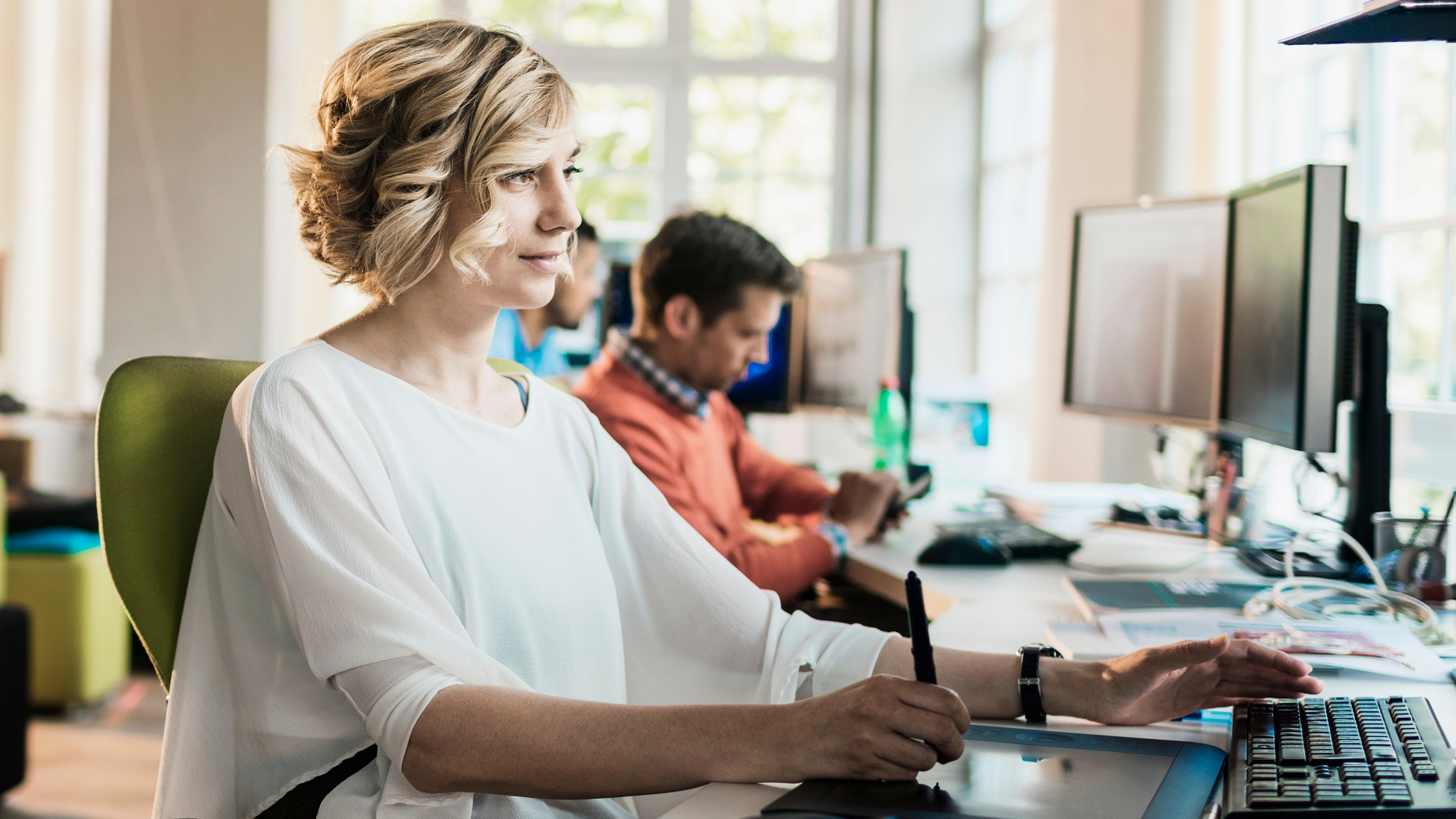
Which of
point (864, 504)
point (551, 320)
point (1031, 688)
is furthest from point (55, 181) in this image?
point (1031, 688)

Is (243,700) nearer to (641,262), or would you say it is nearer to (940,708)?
(940,708)

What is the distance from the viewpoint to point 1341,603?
136cm

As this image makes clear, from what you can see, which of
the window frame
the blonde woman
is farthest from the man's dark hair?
the window frame

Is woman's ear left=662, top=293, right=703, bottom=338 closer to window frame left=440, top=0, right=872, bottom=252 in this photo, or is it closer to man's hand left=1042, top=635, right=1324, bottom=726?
man's hand left=1042, top=635, right=1324, bottom=726

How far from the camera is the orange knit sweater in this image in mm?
1799

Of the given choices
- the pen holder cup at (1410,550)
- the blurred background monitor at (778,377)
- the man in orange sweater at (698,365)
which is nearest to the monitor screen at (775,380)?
the blurred background monitor at (778,377)

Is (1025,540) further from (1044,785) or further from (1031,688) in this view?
(1044,785)

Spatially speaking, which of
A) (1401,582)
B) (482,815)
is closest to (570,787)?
(482,815)

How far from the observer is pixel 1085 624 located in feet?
4.12

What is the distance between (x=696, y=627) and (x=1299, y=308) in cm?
90

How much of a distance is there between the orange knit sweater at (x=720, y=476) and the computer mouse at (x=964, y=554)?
197 millimetres

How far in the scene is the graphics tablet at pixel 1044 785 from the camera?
72 cm

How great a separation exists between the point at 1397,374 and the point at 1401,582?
1124 mm

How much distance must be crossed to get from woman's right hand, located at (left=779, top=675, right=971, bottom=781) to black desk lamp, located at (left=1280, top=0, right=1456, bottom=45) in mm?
754
